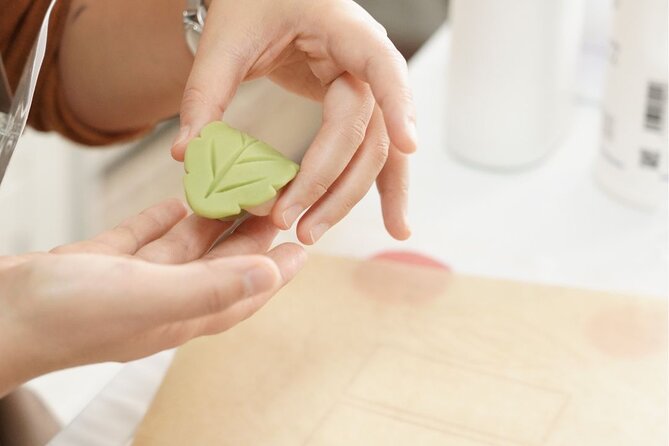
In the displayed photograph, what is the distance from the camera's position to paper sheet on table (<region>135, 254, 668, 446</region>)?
0.60m

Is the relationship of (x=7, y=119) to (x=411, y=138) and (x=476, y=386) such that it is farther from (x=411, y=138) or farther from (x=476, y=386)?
(x=476, y=386)

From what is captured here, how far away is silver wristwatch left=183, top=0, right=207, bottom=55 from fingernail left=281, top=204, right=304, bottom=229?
7.9 inches

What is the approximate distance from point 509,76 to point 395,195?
0.24m

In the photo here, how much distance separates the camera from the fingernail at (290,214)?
A: 0.55 metres

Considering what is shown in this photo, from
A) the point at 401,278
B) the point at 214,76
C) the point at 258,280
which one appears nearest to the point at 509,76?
the point at 401,278

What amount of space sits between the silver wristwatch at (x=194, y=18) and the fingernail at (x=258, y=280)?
1.04 ft

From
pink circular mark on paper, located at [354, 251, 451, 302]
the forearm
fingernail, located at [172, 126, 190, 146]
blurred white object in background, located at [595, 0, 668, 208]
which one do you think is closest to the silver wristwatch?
the forearm

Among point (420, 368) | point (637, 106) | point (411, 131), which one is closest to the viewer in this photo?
point (411, 131)

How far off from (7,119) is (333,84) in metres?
0.22

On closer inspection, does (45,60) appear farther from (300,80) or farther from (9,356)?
(9,356)

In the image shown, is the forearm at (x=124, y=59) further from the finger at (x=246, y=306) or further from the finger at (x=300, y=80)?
the finger at (x=246, y=306)

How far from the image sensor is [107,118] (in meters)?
0.81

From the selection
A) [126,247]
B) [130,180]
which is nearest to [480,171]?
[126,247]

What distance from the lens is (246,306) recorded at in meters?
0.50
